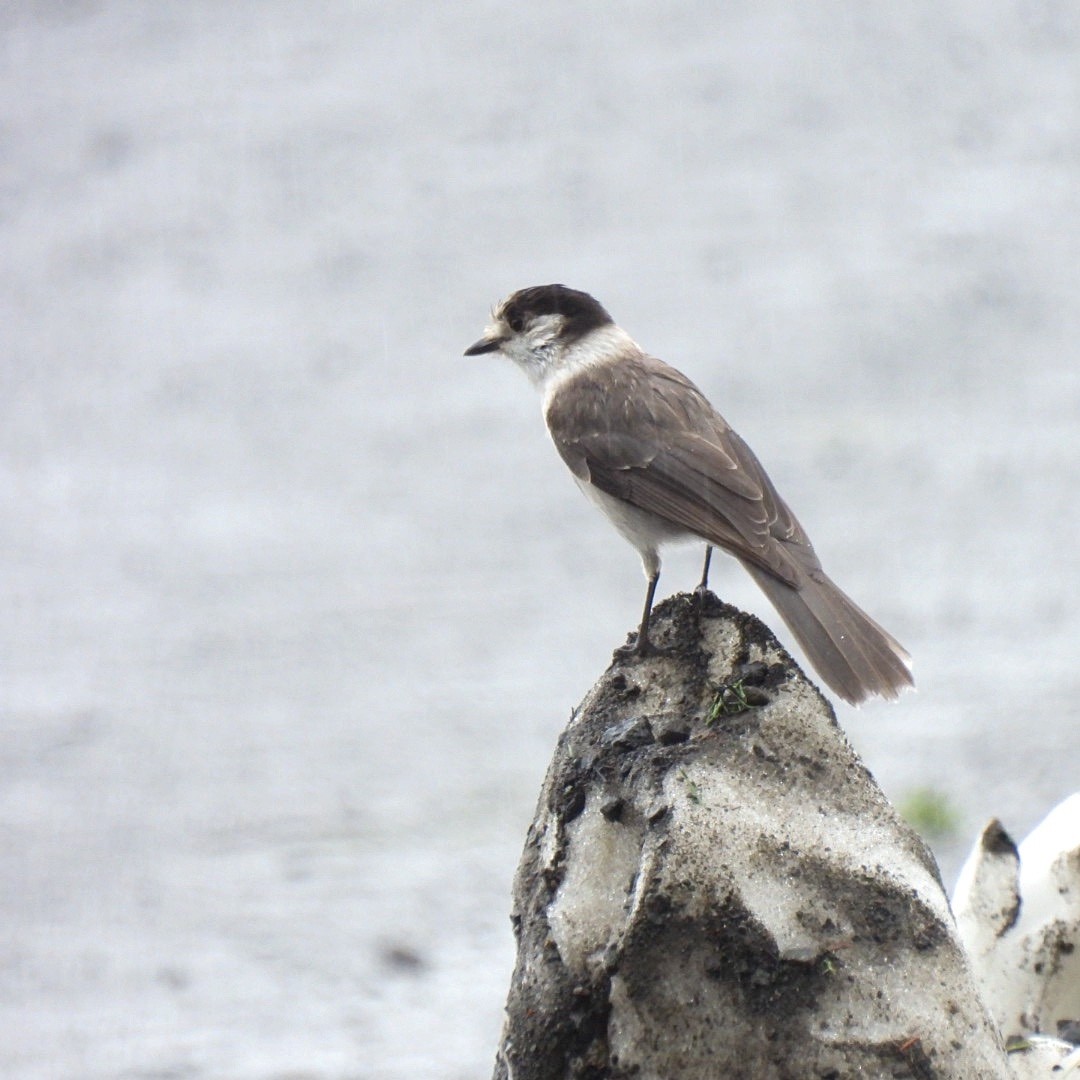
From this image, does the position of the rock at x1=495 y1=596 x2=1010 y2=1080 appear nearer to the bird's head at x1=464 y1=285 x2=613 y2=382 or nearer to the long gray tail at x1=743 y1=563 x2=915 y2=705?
the long gray tail at x1=743 y1=563 x2=915 y2=705

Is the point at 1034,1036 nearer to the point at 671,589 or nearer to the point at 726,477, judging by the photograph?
the point at 726,477

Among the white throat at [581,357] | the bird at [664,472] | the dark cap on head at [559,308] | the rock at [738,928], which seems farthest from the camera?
the dark cap on head at [559,308]

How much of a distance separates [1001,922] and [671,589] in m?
4.16

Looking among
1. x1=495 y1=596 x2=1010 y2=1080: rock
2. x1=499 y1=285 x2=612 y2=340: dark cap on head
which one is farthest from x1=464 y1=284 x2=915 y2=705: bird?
x1=495 y1=596 x2=1010 y2=1080: rock

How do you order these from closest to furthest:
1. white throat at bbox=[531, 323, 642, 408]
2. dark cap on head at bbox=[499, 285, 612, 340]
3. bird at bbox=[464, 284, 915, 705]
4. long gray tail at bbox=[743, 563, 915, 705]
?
long gray tail at bbox=[743, 563, 915, 705] < bird at bbox=[464, 284, 915, 705] < white throat at bbox=[531, 323, 642, 408] < dark cap on head at bbox=[499, 285, 612, 340]

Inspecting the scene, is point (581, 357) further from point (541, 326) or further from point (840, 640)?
point (840, 640)

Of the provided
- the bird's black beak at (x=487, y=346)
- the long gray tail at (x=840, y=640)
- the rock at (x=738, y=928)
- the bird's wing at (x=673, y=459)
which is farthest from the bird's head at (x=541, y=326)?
the rock at (x=738, y=928)

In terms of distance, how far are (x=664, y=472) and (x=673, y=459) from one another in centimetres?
5

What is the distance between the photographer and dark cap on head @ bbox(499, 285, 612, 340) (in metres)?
5.46

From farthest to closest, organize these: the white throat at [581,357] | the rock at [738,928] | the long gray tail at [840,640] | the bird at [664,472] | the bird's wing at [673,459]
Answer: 1. the white throat at [581,357]
2. the bird's wing at [673,459]
3. the bird at [664,472]
4. the long gray tail at [840,640]
5. the rock at [738,928]

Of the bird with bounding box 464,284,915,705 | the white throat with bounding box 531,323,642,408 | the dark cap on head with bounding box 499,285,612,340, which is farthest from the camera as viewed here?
the dark cap on head with bounding box 499,285,612,340

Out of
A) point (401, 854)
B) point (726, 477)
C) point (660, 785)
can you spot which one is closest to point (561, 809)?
point (660, 785)

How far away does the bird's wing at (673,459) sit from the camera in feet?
14.3

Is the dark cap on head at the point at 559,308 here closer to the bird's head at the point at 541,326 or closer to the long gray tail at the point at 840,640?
the bird's head at the point at 541,326
